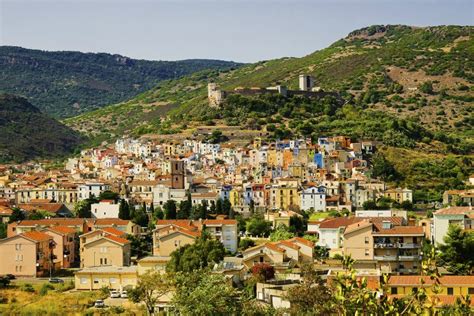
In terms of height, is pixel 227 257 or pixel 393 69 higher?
pixel 393 69

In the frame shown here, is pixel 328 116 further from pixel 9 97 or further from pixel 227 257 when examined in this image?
pixel 9 97

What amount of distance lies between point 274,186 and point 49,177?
1841 cm

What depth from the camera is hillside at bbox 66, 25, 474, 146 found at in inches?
3268

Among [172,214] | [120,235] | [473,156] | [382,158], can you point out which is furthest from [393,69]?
[120,235]

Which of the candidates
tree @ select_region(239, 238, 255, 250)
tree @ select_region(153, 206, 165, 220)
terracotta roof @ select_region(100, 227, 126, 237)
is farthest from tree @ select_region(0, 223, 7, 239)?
tree @ select_region(239, 238, 255, 250)

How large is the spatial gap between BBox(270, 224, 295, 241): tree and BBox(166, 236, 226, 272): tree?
24.1 feet

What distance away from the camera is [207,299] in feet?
74.6

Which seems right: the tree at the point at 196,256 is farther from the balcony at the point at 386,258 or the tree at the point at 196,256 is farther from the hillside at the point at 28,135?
the hillside at the point at 28,135

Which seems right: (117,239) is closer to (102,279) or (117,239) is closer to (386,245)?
(102,279)

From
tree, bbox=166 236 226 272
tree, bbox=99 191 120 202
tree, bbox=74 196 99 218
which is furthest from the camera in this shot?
tree, bbox=99 191 120 202

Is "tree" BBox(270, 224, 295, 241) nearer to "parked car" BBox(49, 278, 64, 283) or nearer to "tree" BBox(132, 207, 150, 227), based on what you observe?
"tree" BBox(132, 207, 150, 227)

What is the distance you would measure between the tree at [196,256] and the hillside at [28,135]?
2616 inches

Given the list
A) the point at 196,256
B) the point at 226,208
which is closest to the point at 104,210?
the point at 226,208

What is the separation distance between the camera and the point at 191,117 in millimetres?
87188
